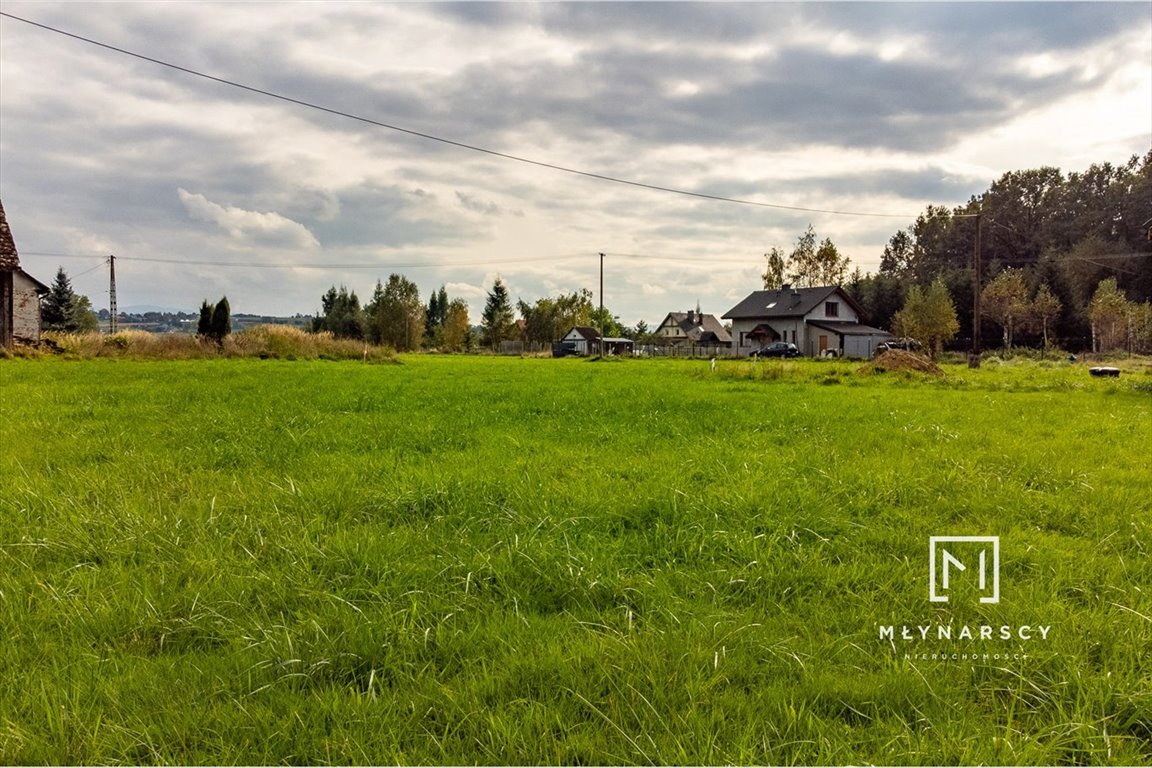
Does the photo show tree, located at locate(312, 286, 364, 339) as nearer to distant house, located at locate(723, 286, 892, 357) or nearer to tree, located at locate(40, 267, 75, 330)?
tree, located at locate(40, 267, 75, 330)

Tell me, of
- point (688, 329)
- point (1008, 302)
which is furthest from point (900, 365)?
point (688, 329)

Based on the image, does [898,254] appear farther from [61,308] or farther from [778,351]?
[61,308]

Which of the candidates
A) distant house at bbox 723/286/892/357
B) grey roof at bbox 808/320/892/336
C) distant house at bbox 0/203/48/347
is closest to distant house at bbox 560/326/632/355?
distant house at bbox 723/286/892/357

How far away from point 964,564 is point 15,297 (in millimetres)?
38845

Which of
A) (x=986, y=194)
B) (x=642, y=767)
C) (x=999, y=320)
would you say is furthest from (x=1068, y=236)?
(x=642, y=767)

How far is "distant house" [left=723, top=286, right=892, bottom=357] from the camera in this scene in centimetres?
5619

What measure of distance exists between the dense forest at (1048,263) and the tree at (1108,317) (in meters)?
0.07

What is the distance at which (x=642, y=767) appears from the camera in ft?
6.39

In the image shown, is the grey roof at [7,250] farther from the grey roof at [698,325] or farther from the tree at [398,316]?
the grey roof at [698,325]

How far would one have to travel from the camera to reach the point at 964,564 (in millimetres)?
3648

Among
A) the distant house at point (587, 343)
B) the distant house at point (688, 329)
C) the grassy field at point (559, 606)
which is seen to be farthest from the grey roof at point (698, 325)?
the grassy field at point (559, 606)

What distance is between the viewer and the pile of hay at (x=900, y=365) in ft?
73.3

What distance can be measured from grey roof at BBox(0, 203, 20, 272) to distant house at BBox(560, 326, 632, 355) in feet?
173

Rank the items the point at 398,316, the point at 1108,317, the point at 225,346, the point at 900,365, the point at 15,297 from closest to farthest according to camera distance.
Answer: the point at 900,365 → the point at 15,297 → the point at 225,346 → the point at 1108,317 → the point at 398,316
